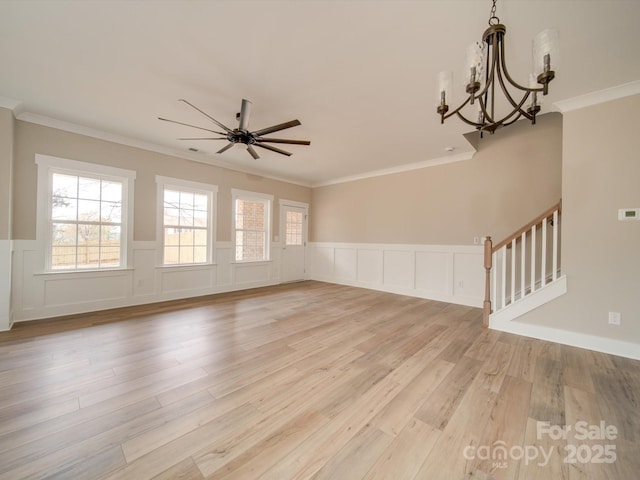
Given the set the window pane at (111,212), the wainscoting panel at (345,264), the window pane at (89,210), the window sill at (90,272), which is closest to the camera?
the window sill at (90,272)

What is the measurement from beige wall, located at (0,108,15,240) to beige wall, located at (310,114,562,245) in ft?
17.9

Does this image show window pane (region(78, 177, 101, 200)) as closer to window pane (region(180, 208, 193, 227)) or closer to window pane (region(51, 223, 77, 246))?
window pane (region(51, 223, 77, 246))

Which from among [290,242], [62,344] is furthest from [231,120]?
[290,242]

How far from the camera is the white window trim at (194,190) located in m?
4.39

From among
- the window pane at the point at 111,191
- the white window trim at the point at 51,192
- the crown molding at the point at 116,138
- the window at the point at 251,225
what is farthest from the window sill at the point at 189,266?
the crown molding at the point at 116,138

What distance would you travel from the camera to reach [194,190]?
4.85 metres

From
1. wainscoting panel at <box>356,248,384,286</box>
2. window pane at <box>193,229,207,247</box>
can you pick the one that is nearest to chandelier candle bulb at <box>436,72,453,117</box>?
wainscoting panel at <box>356,248,384,286</box>

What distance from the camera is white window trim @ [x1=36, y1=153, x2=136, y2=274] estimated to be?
11.1ft

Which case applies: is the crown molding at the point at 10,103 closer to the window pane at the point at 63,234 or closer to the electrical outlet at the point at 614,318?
the window pane at the point at 63,234

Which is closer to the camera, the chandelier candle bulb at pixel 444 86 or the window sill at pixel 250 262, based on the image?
the chandelier candle bulb at pixel 444 86

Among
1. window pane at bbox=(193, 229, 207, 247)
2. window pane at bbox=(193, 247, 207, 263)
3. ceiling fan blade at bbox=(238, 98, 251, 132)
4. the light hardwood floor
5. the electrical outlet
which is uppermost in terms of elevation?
ceiling fan blade at bbox=(238, 98, 251, 132)

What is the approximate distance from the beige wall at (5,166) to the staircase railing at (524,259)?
6.12m

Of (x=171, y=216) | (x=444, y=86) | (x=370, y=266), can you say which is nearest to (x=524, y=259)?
(x=444, y=86)

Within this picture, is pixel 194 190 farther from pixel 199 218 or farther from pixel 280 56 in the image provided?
pixel 280 56
